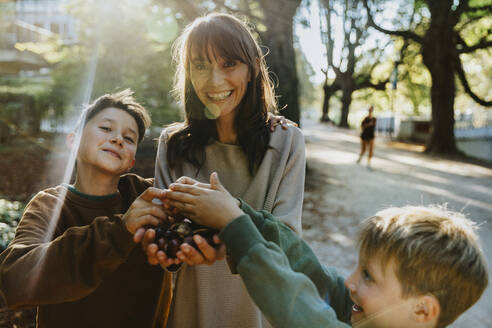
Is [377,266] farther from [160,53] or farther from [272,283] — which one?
[160,53]

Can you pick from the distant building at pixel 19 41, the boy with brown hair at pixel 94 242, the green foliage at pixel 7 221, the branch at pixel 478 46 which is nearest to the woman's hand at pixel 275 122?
the boy with brown hair at pixel 94 242

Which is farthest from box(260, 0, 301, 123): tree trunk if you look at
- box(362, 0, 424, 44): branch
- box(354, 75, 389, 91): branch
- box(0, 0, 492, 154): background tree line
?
box(354, 75, 389, 91): branch

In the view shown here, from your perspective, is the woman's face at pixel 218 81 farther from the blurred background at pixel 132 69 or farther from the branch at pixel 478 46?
the branch at pixel 478 46

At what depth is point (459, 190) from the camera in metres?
9.88

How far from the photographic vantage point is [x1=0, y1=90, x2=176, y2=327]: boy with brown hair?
4.82ft

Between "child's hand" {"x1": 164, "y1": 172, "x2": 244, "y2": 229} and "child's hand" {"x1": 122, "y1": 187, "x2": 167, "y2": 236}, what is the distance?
1.7 inches

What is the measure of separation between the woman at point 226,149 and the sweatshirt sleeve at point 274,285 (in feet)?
1.86

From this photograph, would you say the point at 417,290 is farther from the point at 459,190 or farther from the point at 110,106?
the point at 459,190

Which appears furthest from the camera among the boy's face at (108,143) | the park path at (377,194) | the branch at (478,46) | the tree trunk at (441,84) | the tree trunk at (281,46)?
the tree trunk at (441,84)

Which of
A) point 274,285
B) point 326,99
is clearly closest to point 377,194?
point 274,285

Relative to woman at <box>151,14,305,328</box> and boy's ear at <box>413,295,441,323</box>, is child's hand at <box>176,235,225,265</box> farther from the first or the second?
boy's ear at <box>413,295,441,323</box>

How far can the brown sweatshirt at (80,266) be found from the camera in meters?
1.47

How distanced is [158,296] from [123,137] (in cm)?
94

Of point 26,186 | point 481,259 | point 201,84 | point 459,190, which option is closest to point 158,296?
point 201,84
